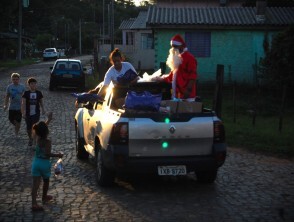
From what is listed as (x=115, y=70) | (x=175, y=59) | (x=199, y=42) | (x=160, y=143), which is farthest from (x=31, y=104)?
(x=199, y=42)

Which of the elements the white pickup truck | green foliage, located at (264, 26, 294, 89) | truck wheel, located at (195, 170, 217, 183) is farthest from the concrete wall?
the white pickup truck

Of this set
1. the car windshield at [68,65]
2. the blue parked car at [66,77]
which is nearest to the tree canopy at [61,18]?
the car windshield at [68,65]

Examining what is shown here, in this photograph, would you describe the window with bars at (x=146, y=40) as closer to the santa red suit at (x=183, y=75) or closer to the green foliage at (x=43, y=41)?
the santa red suit at (x=183, y=75)

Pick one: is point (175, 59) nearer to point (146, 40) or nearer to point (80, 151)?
point (80, 151)

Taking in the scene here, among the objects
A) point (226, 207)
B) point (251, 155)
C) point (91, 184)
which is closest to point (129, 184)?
point (91, 184)

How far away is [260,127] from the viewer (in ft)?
49.3

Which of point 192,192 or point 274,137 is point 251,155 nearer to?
point 274,137

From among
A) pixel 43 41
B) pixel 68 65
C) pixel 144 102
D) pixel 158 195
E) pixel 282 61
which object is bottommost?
pixel 158 195

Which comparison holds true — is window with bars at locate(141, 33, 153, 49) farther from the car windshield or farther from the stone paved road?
the stone paved road

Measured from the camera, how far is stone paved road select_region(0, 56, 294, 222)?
22.6 ft

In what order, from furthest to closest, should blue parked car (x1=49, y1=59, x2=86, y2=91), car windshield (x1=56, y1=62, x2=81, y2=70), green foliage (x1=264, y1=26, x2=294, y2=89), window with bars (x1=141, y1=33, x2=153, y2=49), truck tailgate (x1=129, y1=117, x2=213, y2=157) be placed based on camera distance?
window with bars (x1=141, y1=33, x2=153, y2=49) → car windshield (x1=56, y1=62, x2=81, y2=70) → blue parked car (x1=49, y1=59, x2=86, y2=91) → green foliage (x1=264, y1=26, x2=294, y2=89) → truck tailgate (x1=129, y1=117, x2=213, y2=157)

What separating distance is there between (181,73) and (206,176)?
1.97 meters

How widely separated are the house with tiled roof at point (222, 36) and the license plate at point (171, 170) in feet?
62.1

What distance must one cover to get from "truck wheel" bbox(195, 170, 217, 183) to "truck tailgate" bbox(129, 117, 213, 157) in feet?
2.01
